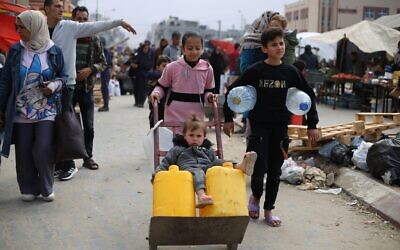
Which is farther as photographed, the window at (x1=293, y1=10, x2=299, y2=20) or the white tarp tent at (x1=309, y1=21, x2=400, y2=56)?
the window at (x1=293, y1=10, x2=299, y2=20)

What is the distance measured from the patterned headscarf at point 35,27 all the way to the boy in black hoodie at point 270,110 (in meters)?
1.88

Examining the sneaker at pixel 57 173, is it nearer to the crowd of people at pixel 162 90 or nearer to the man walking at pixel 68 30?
the crowd of people at pixel 162 90

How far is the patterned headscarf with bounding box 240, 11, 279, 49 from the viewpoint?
209 inches

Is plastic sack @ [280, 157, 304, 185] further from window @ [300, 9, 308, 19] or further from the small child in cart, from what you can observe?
window @ [300, 9, 308, 19]

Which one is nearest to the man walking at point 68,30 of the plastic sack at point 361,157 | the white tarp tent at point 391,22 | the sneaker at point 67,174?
the sneaker at point 67,174

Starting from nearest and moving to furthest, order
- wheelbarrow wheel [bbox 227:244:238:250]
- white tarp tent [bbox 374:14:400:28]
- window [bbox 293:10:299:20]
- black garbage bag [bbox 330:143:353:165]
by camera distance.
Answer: wheelbarrow wheel [bbox 227:244:238:250] < black garbage bag [bbox 330:143:353:165] < white tarp tent [bbox 374:14:400:28] < window [bbox 293:10:299:20]

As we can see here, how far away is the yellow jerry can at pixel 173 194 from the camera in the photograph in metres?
3.23

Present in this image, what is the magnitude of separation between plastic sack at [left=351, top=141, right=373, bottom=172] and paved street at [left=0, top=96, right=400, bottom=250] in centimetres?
70

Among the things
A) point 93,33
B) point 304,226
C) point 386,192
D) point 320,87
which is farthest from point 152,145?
point 320,87

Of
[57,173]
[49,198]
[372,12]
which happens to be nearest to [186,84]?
[49,198]

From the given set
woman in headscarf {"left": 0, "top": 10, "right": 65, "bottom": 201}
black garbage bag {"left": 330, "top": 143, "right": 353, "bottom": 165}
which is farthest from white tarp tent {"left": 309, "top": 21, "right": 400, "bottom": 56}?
woman in headscarf {"left": 0, "top": 10, "right": 65, "bottom": 201}

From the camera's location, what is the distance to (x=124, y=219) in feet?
14.8

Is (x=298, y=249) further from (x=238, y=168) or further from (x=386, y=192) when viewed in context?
(x=386, y=192)

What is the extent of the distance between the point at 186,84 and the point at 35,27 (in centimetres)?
152
